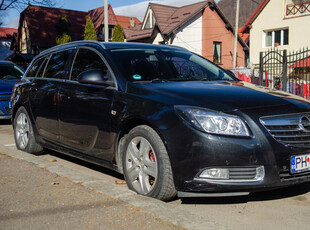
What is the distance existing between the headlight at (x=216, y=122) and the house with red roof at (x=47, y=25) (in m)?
47.9

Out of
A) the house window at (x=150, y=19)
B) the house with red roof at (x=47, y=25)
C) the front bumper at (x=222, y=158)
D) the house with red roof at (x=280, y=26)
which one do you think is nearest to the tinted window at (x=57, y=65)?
the front bumper at (x=222, y=158)

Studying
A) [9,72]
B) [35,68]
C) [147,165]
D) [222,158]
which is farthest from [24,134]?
[9,72]

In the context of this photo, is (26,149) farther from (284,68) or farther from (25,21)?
(25,21)

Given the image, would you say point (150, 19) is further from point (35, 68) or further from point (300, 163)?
point (300, 163)

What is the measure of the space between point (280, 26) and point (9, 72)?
2323 cm

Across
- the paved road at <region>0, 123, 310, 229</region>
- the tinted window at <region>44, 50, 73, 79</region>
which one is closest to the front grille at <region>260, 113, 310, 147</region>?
the paved road at <region>0, 123, 310, 229</region>

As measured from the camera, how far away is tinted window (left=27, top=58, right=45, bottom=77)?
6616mm

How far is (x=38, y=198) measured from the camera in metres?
3.90

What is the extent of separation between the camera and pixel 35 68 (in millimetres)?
6723

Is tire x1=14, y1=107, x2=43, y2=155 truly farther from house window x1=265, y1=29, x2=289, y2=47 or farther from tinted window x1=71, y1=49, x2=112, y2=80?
house window x1=265, y1=29, x2=289, y2=47

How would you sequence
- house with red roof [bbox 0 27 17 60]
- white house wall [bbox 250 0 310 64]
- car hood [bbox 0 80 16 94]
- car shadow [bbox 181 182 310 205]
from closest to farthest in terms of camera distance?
1. car shadow [bbox 181 182 310 205]
2. car hood [bbox 0 80 16 94]
3. white house wall [bbox 250 0 310 64]
4. house with red roof [bbox 0 27 17 60]

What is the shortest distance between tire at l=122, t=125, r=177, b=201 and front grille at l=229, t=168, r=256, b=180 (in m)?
0.53

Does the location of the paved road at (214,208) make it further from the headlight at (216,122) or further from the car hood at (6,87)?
the car hood at (6,87)

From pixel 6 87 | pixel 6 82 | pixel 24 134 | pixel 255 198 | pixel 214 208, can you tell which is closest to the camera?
pixel 214 208
